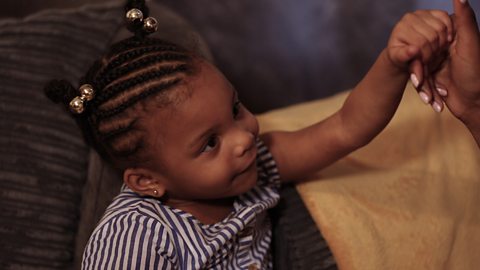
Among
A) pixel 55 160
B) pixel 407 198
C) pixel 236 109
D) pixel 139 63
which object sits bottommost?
pixel 407 198

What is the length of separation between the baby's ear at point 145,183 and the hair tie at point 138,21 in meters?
0.23

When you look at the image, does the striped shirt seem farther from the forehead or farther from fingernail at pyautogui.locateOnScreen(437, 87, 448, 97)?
fingernail at pyautogui.locateOnScreen(437, 87, 448, 97)

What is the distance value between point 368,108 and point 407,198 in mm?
227

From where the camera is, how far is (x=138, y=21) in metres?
1.00

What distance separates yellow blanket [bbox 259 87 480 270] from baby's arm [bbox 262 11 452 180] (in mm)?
75

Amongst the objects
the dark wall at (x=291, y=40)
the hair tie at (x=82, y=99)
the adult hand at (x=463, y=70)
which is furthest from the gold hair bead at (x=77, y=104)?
the dark wall at (x=291, y=40)

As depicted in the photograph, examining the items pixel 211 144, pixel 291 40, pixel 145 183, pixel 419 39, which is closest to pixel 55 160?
pixel 145 183

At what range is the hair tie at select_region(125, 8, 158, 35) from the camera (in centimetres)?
100

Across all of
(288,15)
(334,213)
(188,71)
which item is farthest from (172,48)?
(288,15)

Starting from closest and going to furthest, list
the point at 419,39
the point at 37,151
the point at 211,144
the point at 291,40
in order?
the point at 419,39 < the point at 211,144 < the point at 37,151 < the point at 291,40

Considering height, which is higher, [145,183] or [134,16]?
[134,16]

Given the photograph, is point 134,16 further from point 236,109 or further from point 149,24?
point 236,109

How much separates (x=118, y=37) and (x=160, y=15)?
121 mm

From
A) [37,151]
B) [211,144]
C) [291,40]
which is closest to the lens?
[211,144]
